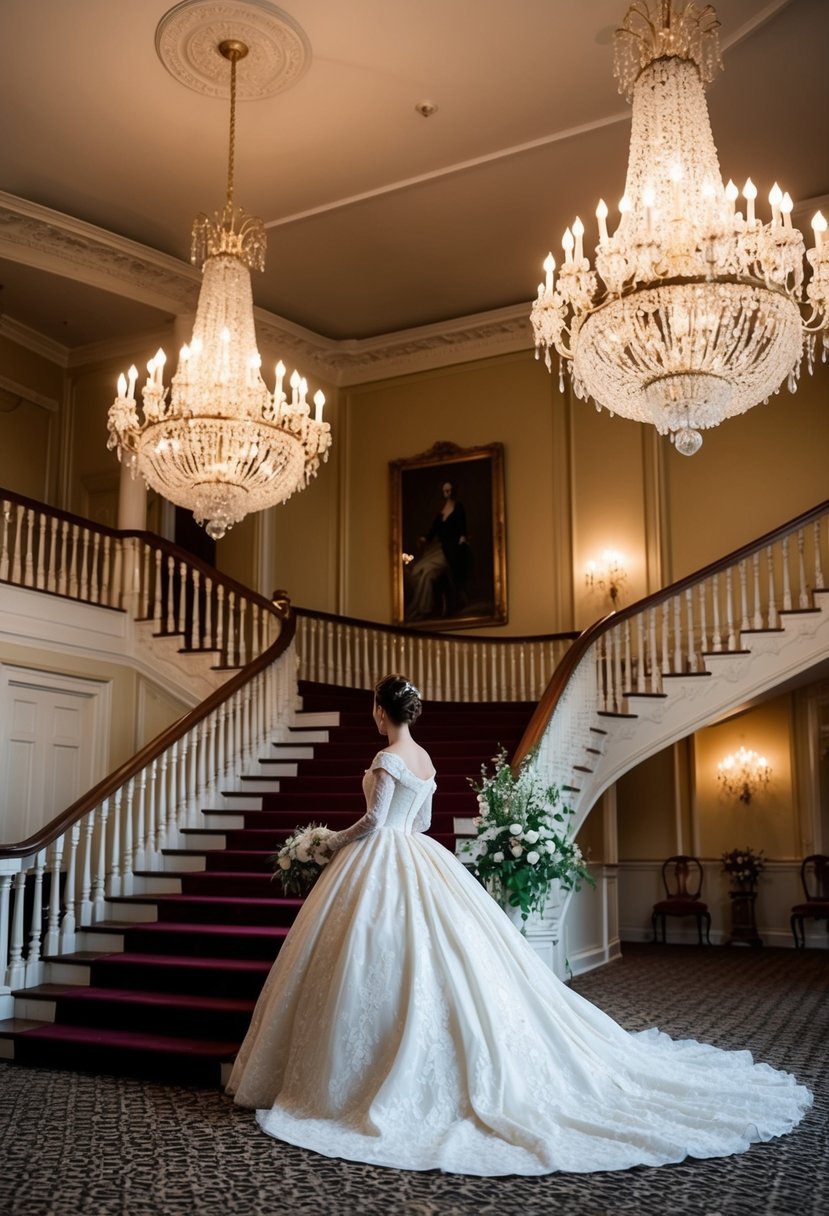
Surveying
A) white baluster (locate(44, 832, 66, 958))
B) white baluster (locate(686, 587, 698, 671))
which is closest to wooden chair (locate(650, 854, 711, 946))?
white baluster (locate(686, 587, 698, 671))

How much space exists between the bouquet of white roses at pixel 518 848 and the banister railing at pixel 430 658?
5226 millimetres

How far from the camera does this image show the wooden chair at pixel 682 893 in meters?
11.4

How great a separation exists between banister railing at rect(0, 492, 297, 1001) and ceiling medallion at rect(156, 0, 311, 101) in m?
3.61

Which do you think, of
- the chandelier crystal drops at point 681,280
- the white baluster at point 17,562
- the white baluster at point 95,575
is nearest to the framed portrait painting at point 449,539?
the white baluster at point 95,575

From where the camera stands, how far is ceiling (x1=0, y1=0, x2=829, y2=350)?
8.20 metres

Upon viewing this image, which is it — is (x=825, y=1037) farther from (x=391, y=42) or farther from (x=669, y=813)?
(x=391, y=42)

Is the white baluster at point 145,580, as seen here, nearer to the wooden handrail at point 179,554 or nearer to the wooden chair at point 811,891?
the wooden handrail at point 179,554

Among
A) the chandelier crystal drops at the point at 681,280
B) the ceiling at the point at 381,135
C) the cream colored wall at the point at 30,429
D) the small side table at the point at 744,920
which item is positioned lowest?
the small side table at the point at 744,920

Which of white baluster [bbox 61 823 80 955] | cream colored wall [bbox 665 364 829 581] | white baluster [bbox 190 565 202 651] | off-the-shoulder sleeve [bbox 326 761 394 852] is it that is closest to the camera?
off-the-shoulder sleeve [bbox 326 761 394 852]

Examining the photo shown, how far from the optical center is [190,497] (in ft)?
24.3

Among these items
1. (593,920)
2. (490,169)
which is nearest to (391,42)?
(490,169)

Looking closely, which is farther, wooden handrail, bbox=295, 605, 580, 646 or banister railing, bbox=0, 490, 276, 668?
wooden handrail, bbox=295, 605, 580, 646

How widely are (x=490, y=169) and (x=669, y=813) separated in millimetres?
Answer: 6527

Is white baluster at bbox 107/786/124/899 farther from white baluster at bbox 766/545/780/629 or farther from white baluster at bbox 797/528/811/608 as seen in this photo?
white baluster at bbox 797/528/811/608
